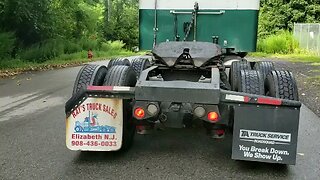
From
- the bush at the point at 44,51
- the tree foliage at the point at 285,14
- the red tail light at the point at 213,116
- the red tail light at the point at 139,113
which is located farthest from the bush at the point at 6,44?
the tree foliage at the point at 285,14

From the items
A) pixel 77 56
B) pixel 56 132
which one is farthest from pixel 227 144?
pixel 77 56

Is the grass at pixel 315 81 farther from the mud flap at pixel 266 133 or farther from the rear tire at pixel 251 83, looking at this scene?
the mud flap at pixel 266 133

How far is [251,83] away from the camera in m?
4.74

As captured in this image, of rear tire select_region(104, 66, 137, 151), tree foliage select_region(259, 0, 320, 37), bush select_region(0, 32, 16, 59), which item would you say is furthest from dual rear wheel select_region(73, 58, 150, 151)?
tree foliage select_region(259, 0, 320, 37)

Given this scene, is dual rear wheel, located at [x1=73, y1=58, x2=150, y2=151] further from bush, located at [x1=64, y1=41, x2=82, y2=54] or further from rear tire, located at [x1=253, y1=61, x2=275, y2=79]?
bush, located at [x1=64, y1=41, x2=82, y2=54]

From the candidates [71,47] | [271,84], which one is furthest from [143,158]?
[71,47]

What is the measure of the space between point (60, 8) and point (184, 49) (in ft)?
82.2

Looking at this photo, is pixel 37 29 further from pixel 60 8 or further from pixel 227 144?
pixel 227 144

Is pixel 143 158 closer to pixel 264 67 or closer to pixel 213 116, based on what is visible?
pixel 213 116

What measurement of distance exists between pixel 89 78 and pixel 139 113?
0.90 meters

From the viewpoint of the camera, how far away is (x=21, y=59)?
2062cm

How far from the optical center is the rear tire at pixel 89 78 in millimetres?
4839

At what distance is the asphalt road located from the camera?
423cm

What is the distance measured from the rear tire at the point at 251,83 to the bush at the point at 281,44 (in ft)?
93.4
